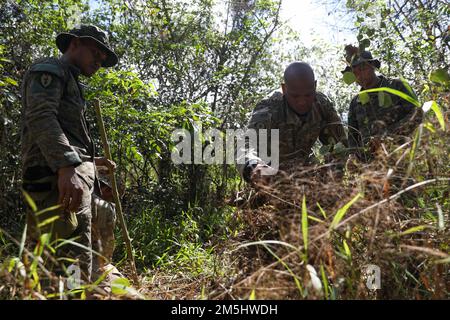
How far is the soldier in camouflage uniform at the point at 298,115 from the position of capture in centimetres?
308

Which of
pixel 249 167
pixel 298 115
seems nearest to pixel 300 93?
pixel 298 115

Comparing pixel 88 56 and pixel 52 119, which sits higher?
pixel 88 56

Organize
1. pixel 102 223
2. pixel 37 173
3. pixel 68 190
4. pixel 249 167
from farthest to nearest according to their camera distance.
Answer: pixel 102 223 → pixel 249 167 → pixel 37 173 → pixel 68 190

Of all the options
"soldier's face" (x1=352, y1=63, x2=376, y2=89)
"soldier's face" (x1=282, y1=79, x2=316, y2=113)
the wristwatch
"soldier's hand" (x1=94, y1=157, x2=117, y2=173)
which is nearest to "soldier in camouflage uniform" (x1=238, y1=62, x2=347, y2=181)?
"soldier's face" (x1=282, y1=79, x2=316, y2=113)

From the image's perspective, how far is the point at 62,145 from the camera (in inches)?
85.6

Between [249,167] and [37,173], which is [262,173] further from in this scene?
[37,173]

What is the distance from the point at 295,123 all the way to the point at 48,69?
5.92 feet

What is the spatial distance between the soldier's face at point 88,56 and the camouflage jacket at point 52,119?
97mm

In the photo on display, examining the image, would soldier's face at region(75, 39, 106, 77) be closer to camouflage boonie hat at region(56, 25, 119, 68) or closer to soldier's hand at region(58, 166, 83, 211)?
camouflage boonie hat at region(56, 25, 119, 68)

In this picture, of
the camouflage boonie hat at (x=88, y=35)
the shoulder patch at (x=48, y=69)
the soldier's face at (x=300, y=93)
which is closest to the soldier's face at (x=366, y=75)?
the soldier's face at (x=300, y=93)

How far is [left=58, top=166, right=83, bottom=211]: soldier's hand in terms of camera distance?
6.95 feet

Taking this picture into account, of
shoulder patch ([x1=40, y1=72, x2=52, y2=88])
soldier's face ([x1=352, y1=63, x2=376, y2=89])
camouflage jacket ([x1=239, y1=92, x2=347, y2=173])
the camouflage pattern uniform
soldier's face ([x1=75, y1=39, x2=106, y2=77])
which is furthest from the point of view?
soldier's face ([x1=352, y1=63, x2=376, y2=89])
